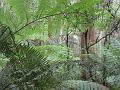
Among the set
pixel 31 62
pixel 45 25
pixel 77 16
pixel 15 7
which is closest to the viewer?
pixel 31 62

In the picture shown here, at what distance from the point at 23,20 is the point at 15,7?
0.17m

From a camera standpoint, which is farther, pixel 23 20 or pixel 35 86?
pixel 23 20

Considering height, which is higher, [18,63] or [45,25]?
[45,25]

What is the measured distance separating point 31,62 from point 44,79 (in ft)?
0.69

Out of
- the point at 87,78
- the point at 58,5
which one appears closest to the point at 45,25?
the point at 87,78

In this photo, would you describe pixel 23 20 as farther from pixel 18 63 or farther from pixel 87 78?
pixel 87 78

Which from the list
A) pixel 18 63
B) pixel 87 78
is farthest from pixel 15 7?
pixel 87 78

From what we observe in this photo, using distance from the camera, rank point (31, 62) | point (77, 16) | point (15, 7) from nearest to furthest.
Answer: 1. point (31, 62)
2. point (15, 7)
3. point (77, 16)

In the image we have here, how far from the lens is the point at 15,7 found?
11.1 ft

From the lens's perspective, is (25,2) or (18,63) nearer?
(18,63)

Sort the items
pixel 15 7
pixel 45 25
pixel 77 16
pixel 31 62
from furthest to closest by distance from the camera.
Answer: pixel 45 25 < pixel 77 16 < pixel 15 7 < pixel 31 62

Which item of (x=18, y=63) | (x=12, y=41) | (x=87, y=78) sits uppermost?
(x=12, y=41)

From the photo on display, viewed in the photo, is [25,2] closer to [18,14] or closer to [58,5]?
[18,14]

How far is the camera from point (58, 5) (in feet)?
10.8
